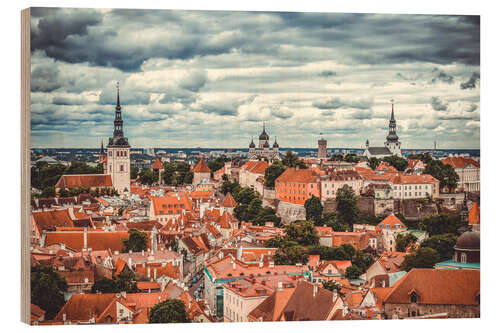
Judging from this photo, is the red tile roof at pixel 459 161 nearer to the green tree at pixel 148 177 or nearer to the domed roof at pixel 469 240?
the domed roof at pixel 469 240

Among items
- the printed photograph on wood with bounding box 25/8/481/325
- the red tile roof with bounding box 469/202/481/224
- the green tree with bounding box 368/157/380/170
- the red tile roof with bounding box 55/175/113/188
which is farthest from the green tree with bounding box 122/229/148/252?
the red tile roof with bounding box 469/202/481/224

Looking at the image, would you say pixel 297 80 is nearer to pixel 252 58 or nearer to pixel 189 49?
pixel 252 58

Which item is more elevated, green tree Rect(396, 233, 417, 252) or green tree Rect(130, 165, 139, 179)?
green tree Rect(130, 165, 139, 179)

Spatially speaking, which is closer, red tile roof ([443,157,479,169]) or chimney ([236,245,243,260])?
red tile roof ([443,157,479,169])

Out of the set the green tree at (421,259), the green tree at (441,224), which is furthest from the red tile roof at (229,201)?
the green tree at (441,224)

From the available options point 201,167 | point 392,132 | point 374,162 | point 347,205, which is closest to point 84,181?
point 201,167

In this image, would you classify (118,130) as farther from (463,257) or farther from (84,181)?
(463,257)

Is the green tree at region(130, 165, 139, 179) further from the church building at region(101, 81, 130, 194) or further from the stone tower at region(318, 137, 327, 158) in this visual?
the stone tower at region(318, 137, 327, 158)

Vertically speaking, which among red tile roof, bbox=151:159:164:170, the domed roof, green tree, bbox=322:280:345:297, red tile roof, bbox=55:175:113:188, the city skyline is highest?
the city skyline
